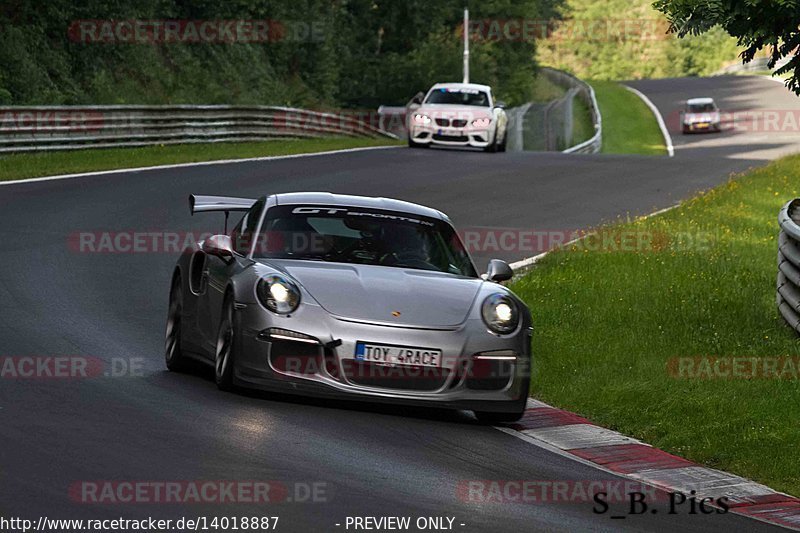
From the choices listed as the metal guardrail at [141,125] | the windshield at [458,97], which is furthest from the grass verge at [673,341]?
the windshield at [458,97]

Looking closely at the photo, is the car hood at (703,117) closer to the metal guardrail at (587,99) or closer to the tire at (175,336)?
the metal guardrail at (587,99)

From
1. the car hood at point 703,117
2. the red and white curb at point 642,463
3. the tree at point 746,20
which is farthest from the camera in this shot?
the car hood at point 703,117

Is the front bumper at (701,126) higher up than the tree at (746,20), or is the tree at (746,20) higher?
the tree at (746,20)

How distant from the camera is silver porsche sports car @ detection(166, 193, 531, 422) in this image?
31.4ft

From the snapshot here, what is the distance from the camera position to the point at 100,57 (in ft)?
141

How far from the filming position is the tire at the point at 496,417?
10.1m

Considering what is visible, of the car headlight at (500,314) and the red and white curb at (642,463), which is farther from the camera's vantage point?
the car headlight at (500,314)

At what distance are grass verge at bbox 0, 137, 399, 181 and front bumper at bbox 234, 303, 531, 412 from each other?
1765 centimetres

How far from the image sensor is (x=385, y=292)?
32.6ft

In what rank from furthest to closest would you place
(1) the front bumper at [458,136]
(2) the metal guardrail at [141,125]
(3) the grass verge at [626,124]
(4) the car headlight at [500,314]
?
(3) the grass verge at [626,124] < (1) the front bumper at [458,136] < (2) the metal guardrail at [141,125] < (4) the car headlight at [500,314]

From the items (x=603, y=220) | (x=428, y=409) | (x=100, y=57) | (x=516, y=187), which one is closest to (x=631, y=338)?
(x=428, y=409)

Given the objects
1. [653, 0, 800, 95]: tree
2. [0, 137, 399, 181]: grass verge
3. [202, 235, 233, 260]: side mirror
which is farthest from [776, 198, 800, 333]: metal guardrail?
[0, 137, 399, 181]: grass verge

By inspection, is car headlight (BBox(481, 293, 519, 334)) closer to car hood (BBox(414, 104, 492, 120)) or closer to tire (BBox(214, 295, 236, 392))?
tire (BBox(214, 295, 236, 392))

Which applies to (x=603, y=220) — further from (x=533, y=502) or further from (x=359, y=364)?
(x=533, y=502)
